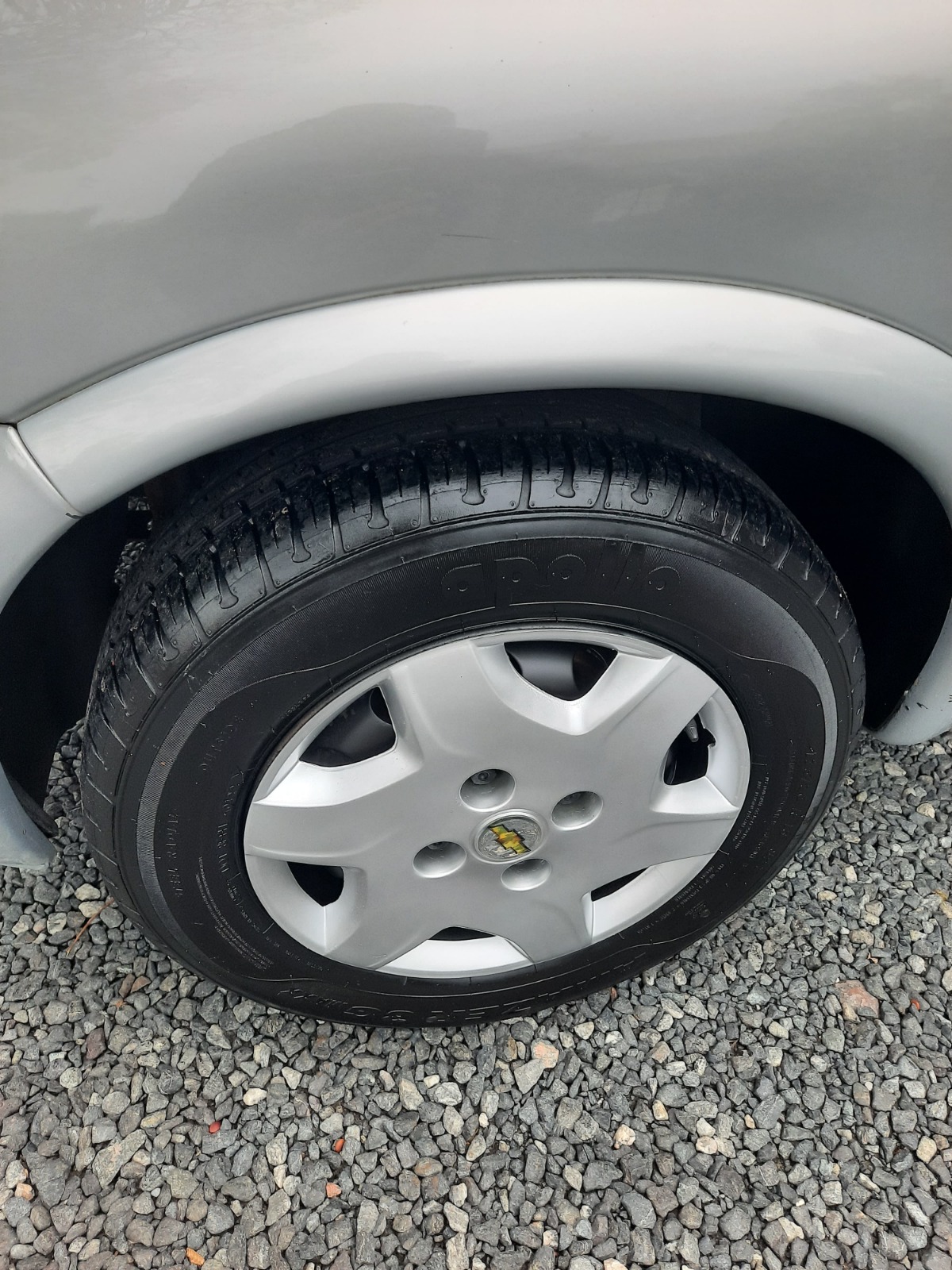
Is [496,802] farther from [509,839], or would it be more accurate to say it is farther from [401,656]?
[401,656]

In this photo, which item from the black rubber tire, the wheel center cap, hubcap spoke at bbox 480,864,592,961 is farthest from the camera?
hubcap spoke at bbox 480,864,592,961

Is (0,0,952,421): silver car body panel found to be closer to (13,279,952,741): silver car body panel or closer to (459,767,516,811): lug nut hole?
(13,279,952,741): silver car body panel

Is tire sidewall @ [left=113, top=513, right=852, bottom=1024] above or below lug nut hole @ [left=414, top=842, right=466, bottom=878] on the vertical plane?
above

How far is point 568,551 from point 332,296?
41 centimetres

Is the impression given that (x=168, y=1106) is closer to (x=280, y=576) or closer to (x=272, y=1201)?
(x=272, y=1201)

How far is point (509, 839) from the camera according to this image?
4.43 ft

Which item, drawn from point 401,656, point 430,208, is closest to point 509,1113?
point 401,656

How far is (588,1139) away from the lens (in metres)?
1.49

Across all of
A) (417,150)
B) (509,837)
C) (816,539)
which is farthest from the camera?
(816,539)

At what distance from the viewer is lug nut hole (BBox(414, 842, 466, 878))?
4.48ft

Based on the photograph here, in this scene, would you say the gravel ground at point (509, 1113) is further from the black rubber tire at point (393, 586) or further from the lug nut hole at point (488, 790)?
the lug nut hole at point (488, 790)

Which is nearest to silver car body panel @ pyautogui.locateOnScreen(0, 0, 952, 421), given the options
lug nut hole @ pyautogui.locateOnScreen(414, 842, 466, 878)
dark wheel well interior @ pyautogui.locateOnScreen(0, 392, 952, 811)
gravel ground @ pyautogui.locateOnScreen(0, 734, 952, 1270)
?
dark wheel well interior @ pyautogui.locateOnScreen(0, 392, 952, 811)

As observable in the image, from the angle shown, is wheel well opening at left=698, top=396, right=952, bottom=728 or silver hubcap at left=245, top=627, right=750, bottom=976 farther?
wheel well opening at left=698, top=396, right=952, bottom=728

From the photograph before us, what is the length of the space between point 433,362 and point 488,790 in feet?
2.06
